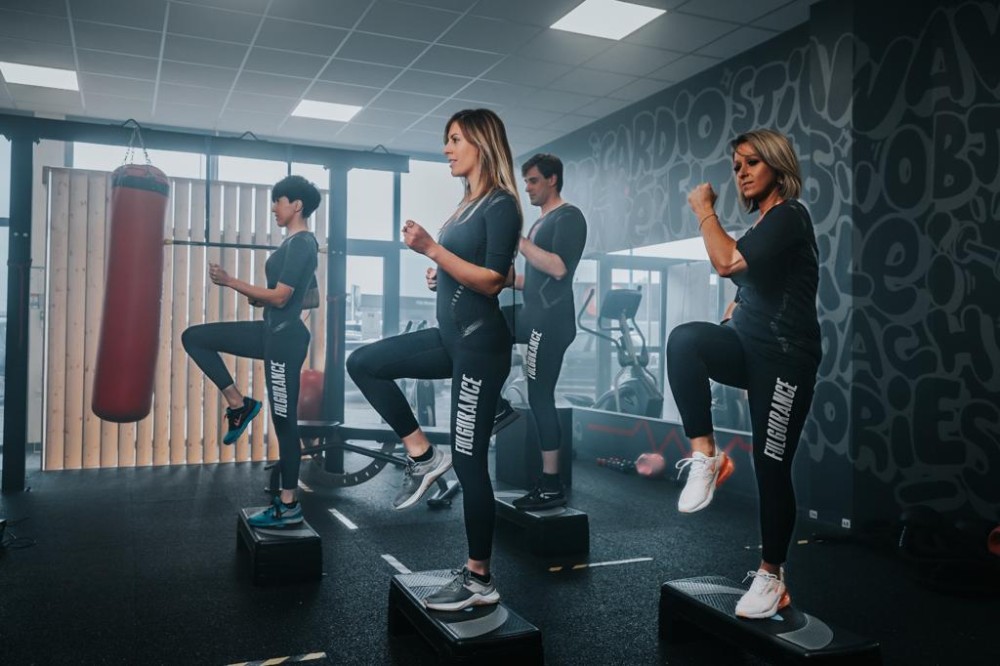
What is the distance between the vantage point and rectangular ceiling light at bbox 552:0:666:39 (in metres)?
4.50

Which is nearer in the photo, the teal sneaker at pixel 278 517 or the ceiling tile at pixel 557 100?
the teal sneaker at pixel 278 517

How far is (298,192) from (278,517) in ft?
4.55

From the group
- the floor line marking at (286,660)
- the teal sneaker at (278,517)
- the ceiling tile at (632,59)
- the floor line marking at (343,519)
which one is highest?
the ceiling tile at (632,59)

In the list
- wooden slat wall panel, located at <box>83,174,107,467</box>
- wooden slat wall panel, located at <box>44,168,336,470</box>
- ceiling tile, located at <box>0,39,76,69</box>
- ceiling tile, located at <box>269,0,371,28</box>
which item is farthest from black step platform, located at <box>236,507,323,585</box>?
ceiling tile, located at <box>0,39,76,69</box>

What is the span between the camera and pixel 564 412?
491cm

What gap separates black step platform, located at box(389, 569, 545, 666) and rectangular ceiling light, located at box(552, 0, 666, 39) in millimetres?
3550

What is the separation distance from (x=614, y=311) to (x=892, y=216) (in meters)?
2.47

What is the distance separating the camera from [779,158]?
220 centimetres

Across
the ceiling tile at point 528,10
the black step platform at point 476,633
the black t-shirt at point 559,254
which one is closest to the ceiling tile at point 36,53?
the ceiling tile at point 528,10

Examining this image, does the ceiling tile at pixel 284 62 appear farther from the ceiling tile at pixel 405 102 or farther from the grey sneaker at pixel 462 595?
the grey sneaker at pixel 462 595

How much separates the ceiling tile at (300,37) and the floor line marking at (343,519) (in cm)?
297

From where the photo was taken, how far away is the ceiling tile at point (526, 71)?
5.39 m

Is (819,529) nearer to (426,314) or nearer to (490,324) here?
(490,324)

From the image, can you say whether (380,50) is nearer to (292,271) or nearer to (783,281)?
(292,271)
